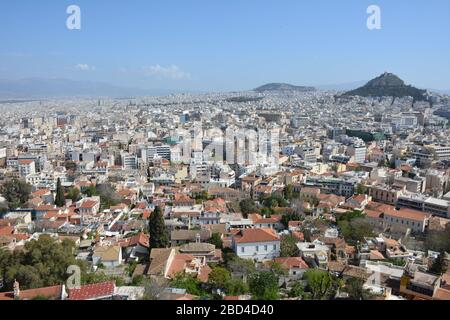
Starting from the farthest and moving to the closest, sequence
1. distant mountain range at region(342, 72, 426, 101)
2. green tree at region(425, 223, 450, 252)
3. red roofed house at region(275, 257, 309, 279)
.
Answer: distant mountain range at region(342, 72, 426, 101) → green tree at region(425, 223, 450, 252) → red roofed house at region(275, 257, 309, 279)

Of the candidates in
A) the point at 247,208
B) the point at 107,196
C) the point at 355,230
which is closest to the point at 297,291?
the point at 355,230

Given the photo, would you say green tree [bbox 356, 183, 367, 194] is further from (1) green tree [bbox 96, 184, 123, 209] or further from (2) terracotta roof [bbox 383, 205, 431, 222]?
(1) green tree [bbox 96, 184, 123, 209]

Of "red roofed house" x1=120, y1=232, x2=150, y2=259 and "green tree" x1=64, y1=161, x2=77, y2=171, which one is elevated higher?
"green tree" x1=64, y1=161, x2=77, y2=171

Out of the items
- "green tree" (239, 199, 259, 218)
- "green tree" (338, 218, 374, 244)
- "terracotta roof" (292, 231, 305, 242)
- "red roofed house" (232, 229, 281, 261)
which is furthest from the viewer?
"green tree" (239, 199, 259, 218)

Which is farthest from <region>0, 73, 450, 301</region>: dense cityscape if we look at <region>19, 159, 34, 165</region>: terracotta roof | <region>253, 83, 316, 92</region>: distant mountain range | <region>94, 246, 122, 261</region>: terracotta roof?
<region>253, 83, 316, 92</region>: distant mountain range

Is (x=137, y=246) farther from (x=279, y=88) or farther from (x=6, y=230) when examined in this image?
(x=279, y=88)

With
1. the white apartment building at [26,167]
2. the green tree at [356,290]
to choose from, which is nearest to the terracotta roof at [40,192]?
the white apartment building at [26,167]
